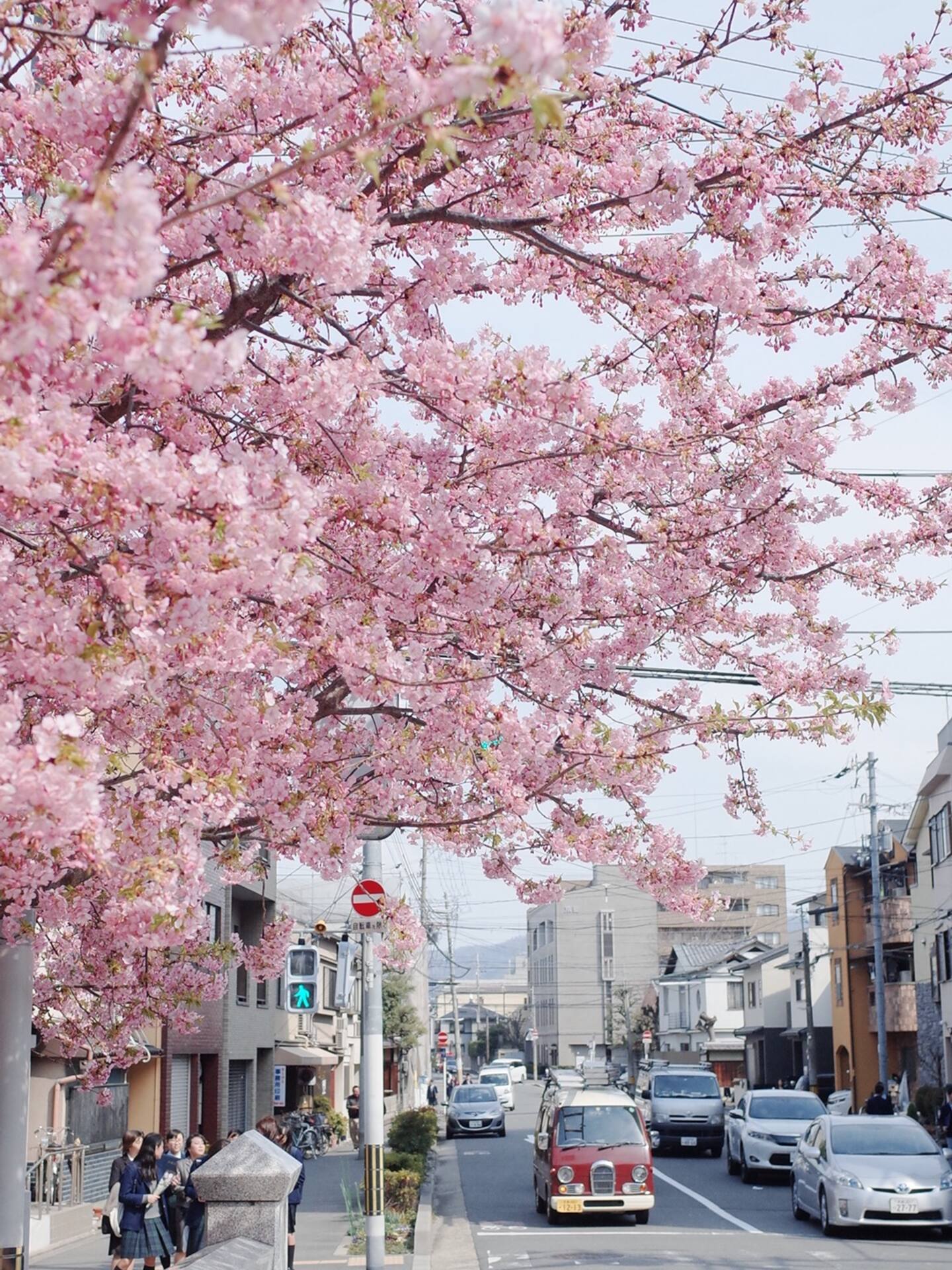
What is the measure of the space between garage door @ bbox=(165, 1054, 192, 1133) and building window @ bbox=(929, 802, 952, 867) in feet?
72.3

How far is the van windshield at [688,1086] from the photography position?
3803 centimetres

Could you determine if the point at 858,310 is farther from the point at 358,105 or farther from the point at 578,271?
the point at 358,105

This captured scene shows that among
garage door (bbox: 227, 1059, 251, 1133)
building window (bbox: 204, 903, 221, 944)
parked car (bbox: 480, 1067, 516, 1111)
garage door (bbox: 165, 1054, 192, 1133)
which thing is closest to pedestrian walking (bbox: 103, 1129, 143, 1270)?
garage door (bbox: 165, 1054, 192, 1133)

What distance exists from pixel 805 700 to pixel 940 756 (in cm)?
3488

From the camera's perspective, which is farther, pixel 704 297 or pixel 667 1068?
pixel 667 1068

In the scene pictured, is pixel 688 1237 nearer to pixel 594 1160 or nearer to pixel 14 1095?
pixel 594 1160

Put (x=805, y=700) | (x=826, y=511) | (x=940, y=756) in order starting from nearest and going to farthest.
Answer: (x=826, y=511) < (x=805, y=700) < (x=940, y=756)

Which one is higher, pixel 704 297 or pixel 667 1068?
pixel 704 297

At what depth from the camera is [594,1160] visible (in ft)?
71.3

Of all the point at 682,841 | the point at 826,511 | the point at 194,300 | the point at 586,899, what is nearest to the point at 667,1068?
the point at 682,841

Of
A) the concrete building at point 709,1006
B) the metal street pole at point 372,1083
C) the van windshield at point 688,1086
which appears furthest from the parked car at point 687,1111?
the concrete building at point 709,1006

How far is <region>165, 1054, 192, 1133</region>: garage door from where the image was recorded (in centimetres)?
3144

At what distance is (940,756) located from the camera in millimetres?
44594

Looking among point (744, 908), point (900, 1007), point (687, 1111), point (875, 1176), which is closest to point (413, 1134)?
point (687, 1111)
